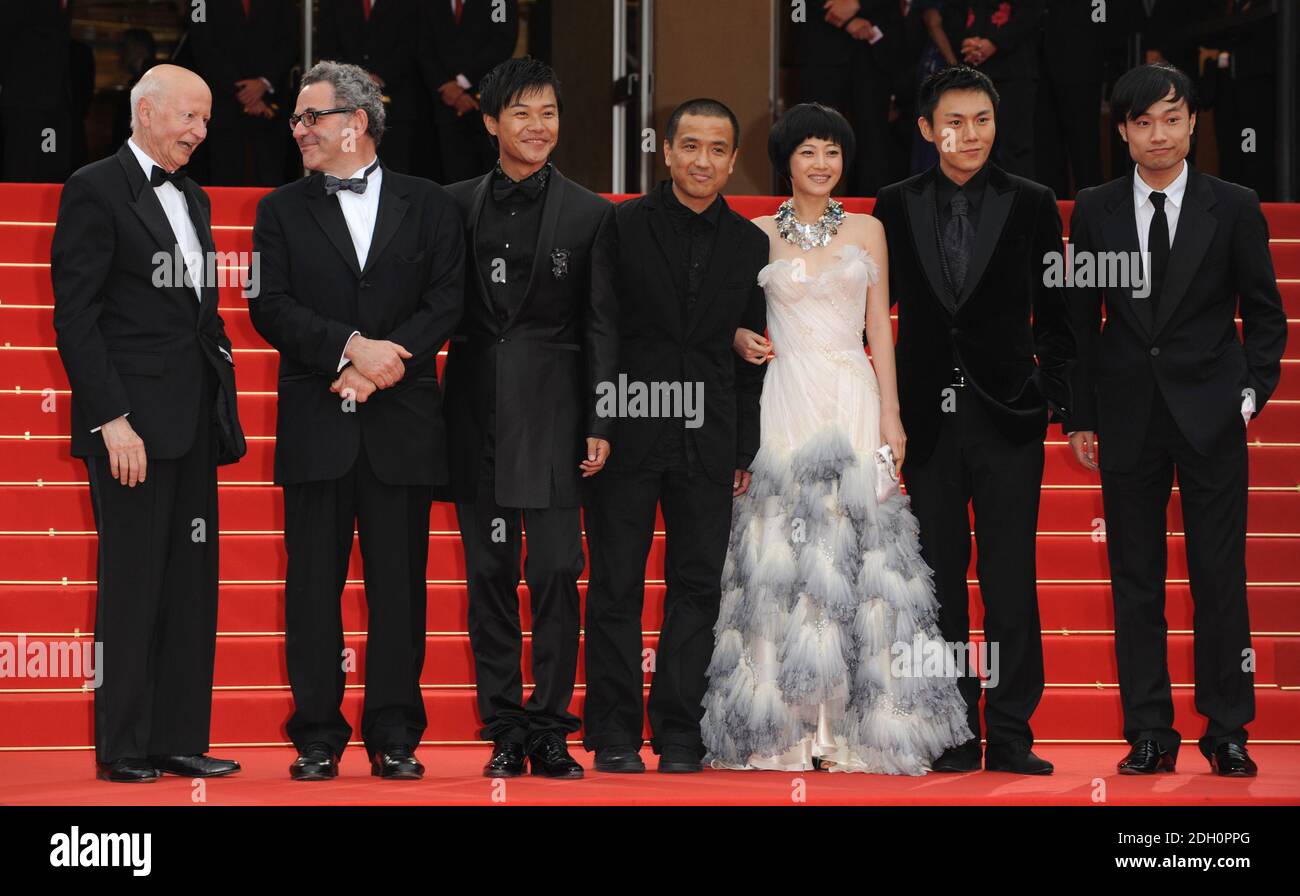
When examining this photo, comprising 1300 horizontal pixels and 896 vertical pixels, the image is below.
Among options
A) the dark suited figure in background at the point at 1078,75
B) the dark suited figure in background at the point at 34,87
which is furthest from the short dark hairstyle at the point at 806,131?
the dark suited figure in background at the point at 34,87

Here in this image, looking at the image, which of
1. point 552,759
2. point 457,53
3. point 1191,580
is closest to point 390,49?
point 457,53

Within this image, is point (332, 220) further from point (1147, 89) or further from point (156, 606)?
point (1147, 89)

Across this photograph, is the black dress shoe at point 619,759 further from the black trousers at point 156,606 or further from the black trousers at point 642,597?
the black trousers at point 156,606

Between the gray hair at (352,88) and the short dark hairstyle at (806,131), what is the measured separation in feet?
3.75

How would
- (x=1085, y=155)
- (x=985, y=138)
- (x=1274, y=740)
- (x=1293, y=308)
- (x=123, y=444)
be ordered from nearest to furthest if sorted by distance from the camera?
(x=123, y=444) < (x=985, y=138) < (x=1274, y=740) < (x=1293, y=308) < (x=1085, y=155)

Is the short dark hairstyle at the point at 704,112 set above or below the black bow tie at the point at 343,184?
above

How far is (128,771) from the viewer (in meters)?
4.61

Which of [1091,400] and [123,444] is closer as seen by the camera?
[123,444]

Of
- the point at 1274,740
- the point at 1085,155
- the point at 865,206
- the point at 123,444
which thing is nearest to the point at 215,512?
the point at 123,444

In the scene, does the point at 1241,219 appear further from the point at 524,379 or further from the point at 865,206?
the point at 865,206

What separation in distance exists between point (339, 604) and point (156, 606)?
0.50 m

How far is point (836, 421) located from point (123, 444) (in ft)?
6.60

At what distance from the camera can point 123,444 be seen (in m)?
4.61

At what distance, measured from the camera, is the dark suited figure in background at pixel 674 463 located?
16.1ft
